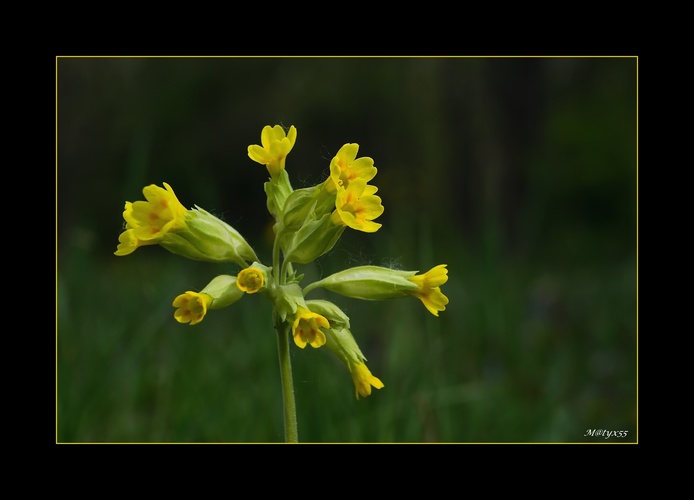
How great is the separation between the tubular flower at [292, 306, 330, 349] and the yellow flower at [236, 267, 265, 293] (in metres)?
0.12

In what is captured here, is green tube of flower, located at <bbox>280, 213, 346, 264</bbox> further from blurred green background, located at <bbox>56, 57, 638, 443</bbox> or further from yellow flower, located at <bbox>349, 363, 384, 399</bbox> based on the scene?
blurred green background, located at <bbox>56, 57, 638, 443</bbox>

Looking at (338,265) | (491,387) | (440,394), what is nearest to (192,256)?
(440,394)

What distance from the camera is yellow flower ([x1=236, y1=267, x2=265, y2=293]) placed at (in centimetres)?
198

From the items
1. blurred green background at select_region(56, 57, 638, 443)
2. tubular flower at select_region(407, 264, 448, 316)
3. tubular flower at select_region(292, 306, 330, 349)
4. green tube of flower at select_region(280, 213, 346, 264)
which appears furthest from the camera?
blurred green background at select_region(56, 57, 638, 443)

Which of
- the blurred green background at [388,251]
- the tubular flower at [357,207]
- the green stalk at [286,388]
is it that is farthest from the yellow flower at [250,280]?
the blurred green background at [388,251]

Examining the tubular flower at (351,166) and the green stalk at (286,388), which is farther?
the tubular flower at (351,166)

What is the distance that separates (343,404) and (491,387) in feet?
2.95

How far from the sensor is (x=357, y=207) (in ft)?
6.97

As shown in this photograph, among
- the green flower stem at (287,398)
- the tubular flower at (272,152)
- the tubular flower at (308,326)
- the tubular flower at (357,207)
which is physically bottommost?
the green flower stem at (287,398)

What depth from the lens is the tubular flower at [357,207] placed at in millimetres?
2029

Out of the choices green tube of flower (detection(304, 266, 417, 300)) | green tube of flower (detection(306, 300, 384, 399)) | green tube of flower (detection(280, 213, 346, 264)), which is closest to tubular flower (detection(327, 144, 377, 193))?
green tube of flower (detection(280, 213, 346, 264))

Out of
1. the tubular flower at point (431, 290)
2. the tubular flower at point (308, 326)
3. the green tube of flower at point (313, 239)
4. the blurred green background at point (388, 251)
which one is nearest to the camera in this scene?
the tubular flower at point (308, 326)

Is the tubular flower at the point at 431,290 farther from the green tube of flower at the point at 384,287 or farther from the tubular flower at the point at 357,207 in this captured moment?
the tubular flower at the point at 357,207

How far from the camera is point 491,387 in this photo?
3.82 m
